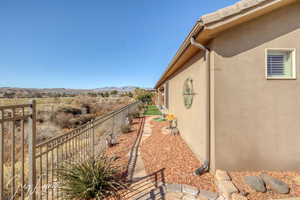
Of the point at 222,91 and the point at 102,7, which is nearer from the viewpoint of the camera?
the point at 222,91

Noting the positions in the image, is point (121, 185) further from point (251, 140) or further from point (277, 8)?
point (277, 8)

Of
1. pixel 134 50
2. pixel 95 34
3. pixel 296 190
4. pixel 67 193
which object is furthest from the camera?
pixel 134 50

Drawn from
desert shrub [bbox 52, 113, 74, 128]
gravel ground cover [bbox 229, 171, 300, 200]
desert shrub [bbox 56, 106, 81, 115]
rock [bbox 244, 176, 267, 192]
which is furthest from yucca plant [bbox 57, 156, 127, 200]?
desert shrub [bbox 56, 106, 81, 115]

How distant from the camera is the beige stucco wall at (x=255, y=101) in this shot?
3225 millimetres

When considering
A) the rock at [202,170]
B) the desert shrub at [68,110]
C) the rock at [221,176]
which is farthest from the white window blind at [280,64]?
the desert shrub at [68,110]

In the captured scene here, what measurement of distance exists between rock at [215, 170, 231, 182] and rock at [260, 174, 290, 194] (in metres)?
0.76

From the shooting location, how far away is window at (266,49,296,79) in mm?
3340

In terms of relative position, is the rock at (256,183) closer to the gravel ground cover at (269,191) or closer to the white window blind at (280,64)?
the gravel ground cover at (269,191)

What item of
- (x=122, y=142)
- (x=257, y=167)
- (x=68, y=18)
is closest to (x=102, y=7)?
(x=68, y=18)

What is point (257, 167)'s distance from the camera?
3.29m

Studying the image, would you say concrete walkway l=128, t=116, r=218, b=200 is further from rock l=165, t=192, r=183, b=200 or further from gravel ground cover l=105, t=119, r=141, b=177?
gravel ground cover l=105, t=119, r=141, b=177

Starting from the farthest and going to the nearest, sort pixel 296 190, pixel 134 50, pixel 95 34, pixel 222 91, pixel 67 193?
pixel 134 50 < pixel 95 34 < pixel 222 91 < pixel 296 190 < pixel 67 193

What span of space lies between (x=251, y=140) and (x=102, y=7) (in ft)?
33.7

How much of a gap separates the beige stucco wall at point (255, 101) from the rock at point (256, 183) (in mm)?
341
